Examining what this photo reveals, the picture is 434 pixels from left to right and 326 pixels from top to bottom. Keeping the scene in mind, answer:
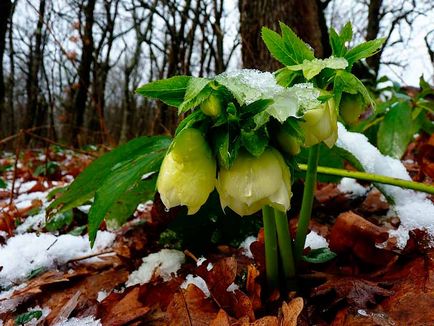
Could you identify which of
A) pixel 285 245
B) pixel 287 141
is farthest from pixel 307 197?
pixel 287 141

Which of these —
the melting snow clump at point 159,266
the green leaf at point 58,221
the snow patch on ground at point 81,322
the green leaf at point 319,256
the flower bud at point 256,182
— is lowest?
the snow patch on ground at point 81,322

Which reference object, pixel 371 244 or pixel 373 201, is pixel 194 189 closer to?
pixel 371 244

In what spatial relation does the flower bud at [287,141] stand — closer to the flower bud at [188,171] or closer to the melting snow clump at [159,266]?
the flower bud at [188,171]

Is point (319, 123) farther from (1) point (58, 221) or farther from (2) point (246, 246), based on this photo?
(1) point (58, 221)

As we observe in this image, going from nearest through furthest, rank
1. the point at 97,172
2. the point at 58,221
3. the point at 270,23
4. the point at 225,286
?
the point at 225,286 < the point at 97,172 < the point at 58,221 < the point at 270,23

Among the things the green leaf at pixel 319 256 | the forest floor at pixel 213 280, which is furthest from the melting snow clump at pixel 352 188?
the green leaf at pixel 319 256

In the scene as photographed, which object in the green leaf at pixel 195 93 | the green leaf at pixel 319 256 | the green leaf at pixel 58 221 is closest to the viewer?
the green leaf at pixel 195 93
